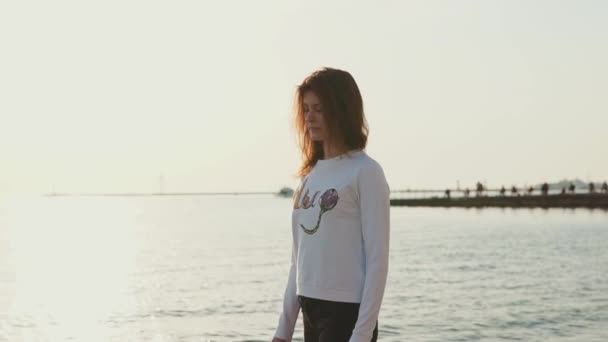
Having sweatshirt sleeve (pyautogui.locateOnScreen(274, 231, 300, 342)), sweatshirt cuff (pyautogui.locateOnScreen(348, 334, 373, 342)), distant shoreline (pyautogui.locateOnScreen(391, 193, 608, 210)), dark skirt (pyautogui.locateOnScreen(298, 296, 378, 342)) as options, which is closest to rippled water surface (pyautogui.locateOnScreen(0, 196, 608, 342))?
sweatshirt sleeve (pyautogui.locateOnScreen(274, 231, 300, 342))

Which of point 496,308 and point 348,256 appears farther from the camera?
point 496,308

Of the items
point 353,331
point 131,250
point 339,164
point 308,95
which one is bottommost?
point 131,250

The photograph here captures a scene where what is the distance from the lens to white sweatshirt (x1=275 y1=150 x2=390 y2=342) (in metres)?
3.25

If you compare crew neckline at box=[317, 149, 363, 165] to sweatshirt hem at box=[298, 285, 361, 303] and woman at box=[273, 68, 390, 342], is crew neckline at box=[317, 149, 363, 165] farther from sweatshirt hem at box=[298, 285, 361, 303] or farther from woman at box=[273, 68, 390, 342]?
sweatshirt hem at box=[298, 285, 361, 303]

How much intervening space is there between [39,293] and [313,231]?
76.5 feet

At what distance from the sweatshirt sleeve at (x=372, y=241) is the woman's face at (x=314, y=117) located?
12.6 inches

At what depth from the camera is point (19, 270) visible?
34.3m

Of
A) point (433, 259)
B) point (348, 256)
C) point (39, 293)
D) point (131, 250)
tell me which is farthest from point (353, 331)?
point (131, 250)

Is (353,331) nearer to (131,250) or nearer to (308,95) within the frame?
(308,95)

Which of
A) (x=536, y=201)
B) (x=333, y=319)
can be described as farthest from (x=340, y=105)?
(x=536, y=201)

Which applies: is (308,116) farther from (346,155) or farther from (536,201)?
(536,201)

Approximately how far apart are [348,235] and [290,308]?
60 centimetres

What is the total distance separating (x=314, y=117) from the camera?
348cm

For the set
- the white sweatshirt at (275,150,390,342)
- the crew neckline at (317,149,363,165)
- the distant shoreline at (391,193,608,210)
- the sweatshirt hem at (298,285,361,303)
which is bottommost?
the distant shoreline at (391,193,608,210)
